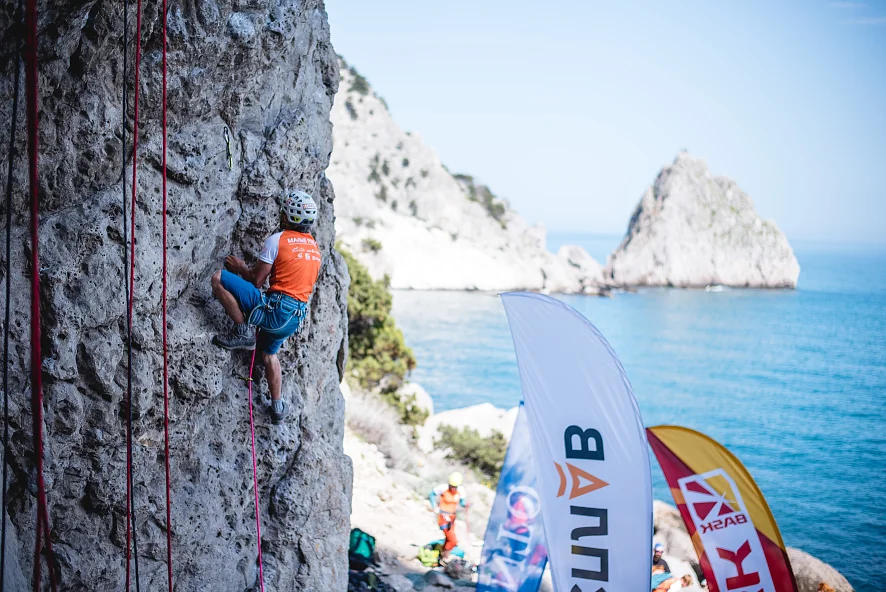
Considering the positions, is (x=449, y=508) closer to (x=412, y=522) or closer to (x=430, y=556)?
(x=430, y=556)

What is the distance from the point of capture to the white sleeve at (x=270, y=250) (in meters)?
5.91

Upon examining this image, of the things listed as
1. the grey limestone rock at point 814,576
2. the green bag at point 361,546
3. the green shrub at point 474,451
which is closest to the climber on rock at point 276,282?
the green bag at point 361,546

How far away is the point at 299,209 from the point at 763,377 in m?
53.2

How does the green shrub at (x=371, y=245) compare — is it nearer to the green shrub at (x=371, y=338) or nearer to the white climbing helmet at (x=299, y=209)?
the green shrub at (x=371, y=338)

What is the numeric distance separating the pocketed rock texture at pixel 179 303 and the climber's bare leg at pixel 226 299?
180 mm

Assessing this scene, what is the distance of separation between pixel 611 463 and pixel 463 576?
463cm

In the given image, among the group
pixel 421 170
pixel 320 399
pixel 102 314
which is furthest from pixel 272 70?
pixel 421 170

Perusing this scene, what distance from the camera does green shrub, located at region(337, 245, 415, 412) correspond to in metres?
21.4

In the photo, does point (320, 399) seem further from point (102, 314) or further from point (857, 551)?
point (857, 551)

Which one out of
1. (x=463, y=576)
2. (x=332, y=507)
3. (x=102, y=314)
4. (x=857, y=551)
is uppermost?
(x=102, y=314)

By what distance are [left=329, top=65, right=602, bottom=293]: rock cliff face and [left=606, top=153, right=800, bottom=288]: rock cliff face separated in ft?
42.2

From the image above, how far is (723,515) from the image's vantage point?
8.14m

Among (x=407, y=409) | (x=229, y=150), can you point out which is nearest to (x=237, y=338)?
(x=229, y=150)

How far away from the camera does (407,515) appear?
1349 cm
